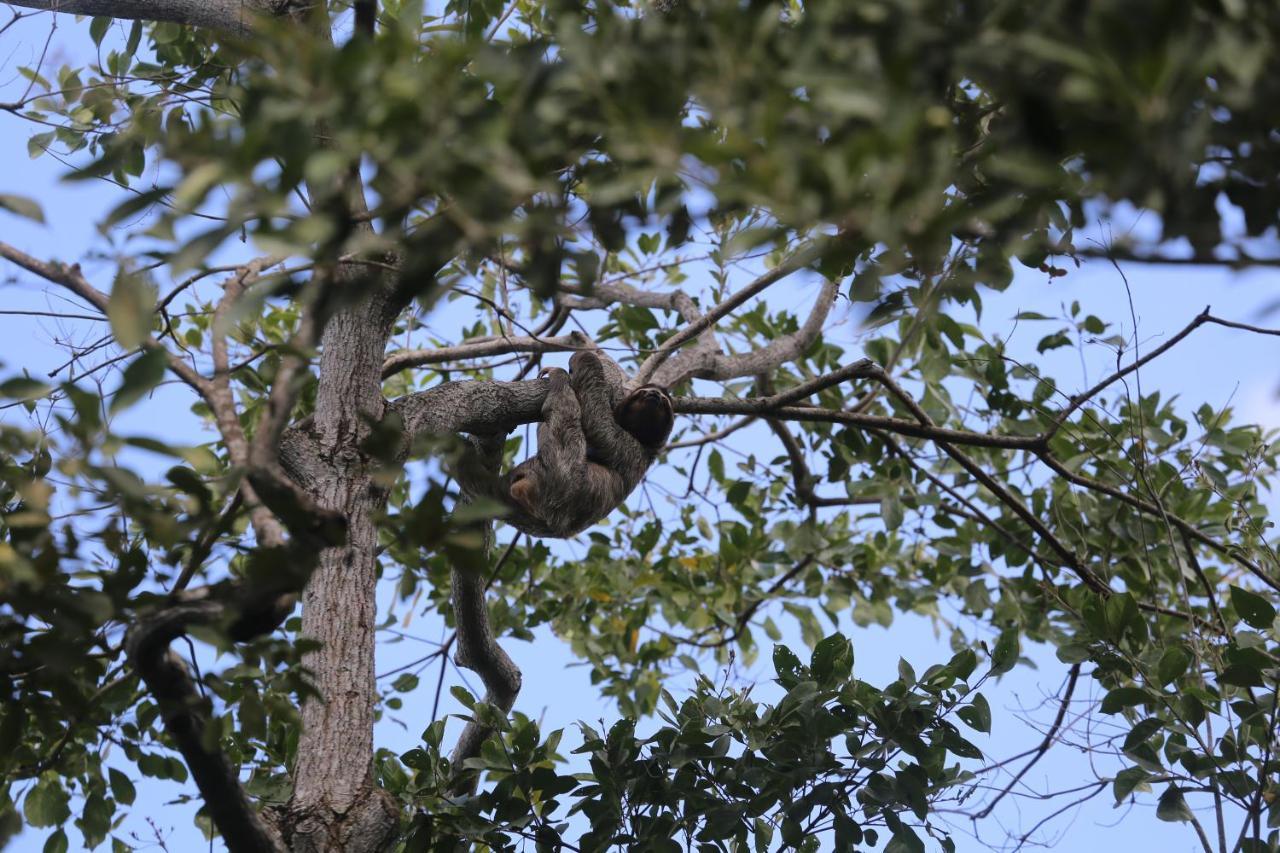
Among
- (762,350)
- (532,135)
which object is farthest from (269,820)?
(762,350)

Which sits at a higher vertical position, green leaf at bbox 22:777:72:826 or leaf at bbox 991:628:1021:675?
leaf at bbox 991:628:1021:675

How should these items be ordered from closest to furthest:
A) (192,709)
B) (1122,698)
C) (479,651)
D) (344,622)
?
(192,709), (344,622), (1122,698), (479,651)

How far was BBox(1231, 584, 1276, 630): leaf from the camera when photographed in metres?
4.21

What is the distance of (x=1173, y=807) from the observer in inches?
170

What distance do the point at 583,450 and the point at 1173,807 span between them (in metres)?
3.18

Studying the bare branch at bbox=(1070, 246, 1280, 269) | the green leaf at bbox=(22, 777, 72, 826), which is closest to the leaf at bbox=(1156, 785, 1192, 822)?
the bare branch at bbox=(1070, 246, 1280, 269)

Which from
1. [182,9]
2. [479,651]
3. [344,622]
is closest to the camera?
[344,622]

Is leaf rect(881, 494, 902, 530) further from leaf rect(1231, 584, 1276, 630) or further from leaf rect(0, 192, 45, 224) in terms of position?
leaf rect(0, 192, 45, 224)

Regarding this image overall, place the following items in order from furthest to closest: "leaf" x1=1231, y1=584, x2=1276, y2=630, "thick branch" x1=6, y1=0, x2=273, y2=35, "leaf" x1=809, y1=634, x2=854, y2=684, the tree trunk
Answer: "thick branch" x1=6, y1=0, x2=273, y2=35 < "leaf" x1=809, y1=634, x2=854, y2=684 < "leaf" x1=1231, y1=584, x2=1276, y2=630 < the tree trunk

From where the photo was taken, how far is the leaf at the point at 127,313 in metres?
2.33

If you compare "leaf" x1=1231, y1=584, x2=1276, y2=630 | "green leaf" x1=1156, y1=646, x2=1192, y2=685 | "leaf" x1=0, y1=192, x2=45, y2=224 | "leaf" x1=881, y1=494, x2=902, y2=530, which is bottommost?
"leaf" x1=0, y1=192, x2=45, y2=224

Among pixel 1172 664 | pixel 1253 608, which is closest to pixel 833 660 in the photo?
pixel 1172 664

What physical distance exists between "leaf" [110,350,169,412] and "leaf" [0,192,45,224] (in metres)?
0.51

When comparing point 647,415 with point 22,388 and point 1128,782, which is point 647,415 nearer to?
point 1128,782
